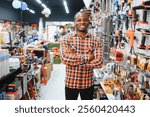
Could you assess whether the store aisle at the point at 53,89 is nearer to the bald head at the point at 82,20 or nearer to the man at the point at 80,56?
the man at the point at 80,56

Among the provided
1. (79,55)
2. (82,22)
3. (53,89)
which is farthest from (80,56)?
(53,89)

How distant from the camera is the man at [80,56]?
6.35 feet

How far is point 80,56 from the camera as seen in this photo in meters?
1.93

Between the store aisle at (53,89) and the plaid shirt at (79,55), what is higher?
the plaid shirt at (79,55)

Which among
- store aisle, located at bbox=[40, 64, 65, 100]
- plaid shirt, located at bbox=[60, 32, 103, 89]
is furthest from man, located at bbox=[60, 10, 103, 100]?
store aisle, located at bbox=[40, 64, 65, 100]

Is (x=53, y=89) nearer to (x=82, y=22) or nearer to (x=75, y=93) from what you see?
(x=75, y=93)

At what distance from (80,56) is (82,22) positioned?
30 cm

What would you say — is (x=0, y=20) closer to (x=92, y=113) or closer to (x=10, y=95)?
(x=10, y=95)

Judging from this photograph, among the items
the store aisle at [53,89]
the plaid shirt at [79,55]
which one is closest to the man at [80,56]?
the plaid shirt at [79,55]

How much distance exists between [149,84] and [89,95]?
0.55m

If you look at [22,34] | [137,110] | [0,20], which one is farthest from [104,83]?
[0,20]

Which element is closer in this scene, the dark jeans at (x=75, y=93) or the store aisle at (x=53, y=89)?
the dark jeans at (x=75, y=93)

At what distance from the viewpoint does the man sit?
6.35 ft

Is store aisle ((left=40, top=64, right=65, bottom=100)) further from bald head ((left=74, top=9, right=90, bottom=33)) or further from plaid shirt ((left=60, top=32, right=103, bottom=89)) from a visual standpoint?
bald head ((left=74, top=9, right=90, bottom=33))
